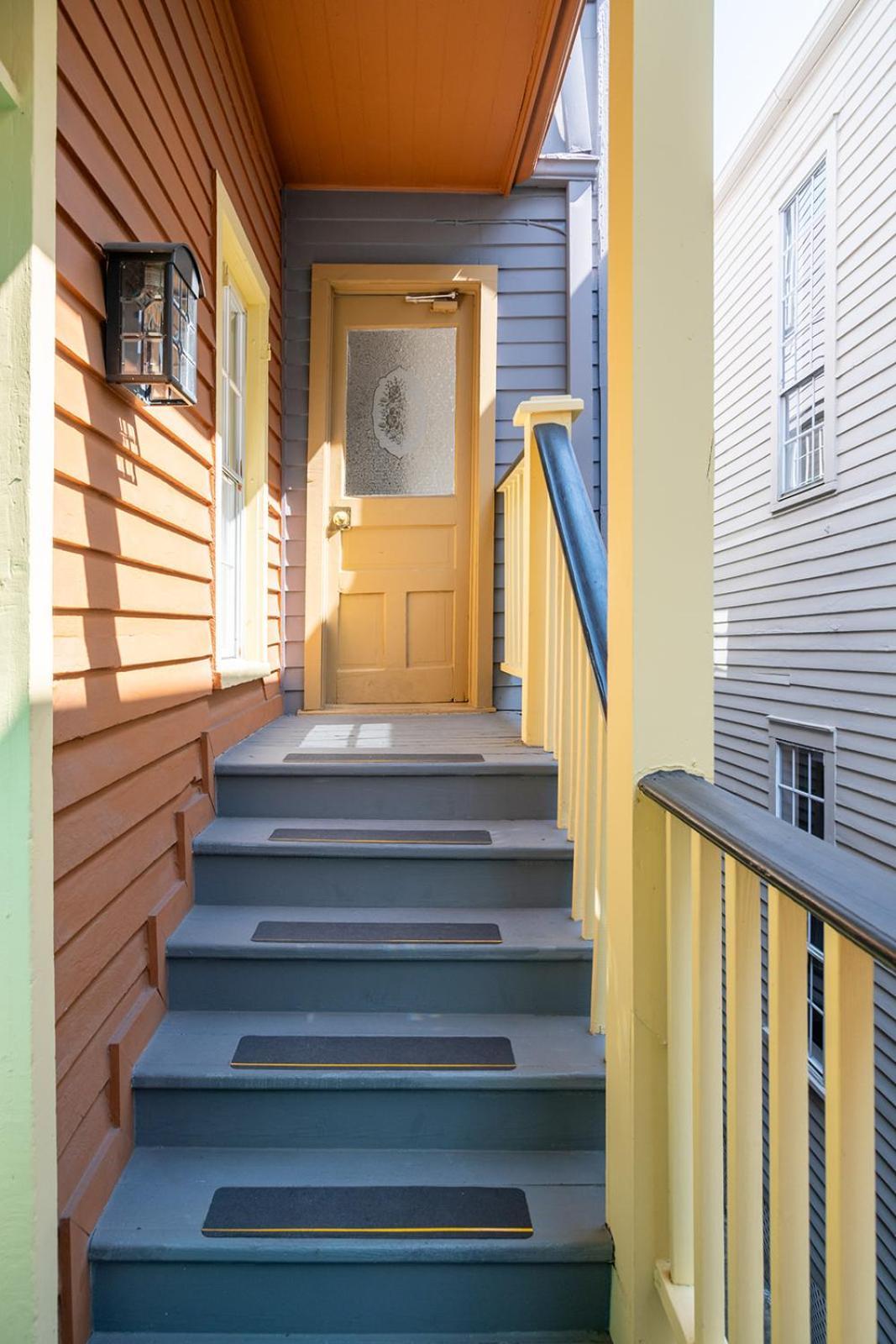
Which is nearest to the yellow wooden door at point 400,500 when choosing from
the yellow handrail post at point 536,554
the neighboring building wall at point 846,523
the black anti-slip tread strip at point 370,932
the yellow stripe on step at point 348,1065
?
the yellow handrail post at point 536,554

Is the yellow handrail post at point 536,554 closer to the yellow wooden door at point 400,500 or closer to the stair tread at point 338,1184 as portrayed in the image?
the yellow wooden door at point 400,500

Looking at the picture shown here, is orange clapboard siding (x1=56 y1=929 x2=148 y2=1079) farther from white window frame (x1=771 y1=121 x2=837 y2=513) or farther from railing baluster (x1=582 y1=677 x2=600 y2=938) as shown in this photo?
white window frame (x1=771 y1=121 x2=837 y2=513)

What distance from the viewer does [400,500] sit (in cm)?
433

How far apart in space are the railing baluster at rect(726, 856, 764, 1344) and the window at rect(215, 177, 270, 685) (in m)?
2.16

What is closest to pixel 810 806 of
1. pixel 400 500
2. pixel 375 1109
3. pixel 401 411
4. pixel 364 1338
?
pixel 400 500

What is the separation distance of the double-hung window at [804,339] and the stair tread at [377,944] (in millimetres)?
4101

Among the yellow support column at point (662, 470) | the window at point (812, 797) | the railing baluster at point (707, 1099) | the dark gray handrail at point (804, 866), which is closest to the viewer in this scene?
the dark gray handrail at point (804, 866)

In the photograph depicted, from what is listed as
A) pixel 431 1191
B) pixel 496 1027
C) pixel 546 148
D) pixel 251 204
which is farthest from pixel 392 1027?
pixel 546 148

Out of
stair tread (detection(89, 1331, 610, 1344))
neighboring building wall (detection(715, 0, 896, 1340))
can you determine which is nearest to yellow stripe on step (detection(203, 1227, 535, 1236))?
stair tread (detection(89, 1331, 610, 1344))

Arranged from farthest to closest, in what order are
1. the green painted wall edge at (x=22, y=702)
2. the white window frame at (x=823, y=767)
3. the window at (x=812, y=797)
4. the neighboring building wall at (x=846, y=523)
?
the window at (x=812, y=797), the white window frame at (x=823, y=767), the neighboring building wall at (x=846, y=523), the green painted wall edge at (x=22, y=702)

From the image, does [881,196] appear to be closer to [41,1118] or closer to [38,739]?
[38,739]

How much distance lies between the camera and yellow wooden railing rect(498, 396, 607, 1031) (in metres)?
2.16

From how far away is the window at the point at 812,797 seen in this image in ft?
17.4

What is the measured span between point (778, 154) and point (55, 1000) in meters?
6.80
